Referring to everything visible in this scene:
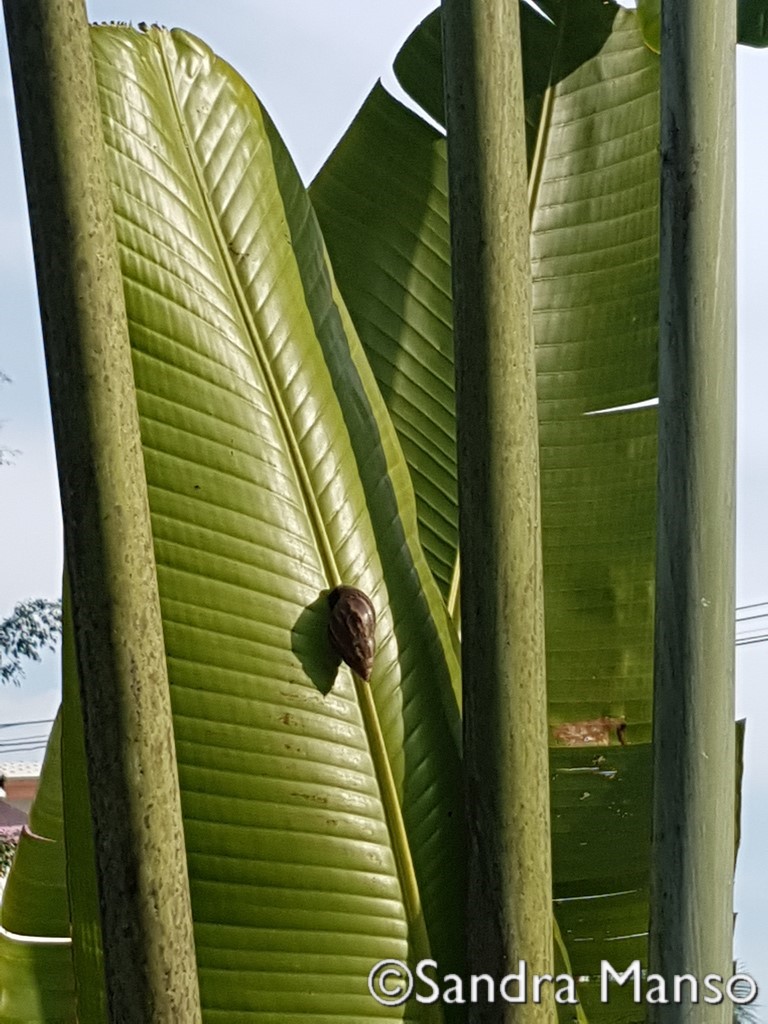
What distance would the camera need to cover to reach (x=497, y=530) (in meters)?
0.76

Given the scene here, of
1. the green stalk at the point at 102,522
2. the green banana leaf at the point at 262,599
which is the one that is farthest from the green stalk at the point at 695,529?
the green stalk at the point at 102,522

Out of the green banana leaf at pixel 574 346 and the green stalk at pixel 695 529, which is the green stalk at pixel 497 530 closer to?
the green stalk at pixel 695 529

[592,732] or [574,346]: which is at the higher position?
[574,346]

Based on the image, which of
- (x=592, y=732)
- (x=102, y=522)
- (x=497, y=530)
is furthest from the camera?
(x=592, y=732)

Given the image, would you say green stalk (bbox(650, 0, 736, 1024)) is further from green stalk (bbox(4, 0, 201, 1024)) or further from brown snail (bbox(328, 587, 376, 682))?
green stalk (bbox(4, 0, 201, 1024))

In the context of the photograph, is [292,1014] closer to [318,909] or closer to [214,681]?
[318,909]

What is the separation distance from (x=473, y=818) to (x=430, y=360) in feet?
1.82

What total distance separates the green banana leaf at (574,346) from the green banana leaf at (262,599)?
256 millimetres

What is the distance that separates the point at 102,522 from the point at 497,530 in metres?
0.26

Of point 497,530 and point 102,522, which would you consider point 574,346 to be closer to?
point 497,530

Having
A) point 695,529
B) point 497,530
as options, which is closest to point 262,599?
point 497,530

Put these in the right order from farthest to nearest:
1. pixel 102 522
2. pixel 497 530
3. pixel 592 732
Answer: pixel 592 732 → pixel 497 530 → pixel 102 522

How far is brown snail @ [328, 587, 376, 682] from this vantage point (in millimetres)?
851

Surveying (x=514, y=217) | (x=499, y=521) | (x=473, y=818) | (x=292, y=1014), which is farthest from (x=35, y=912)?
(x=514, y=217)
